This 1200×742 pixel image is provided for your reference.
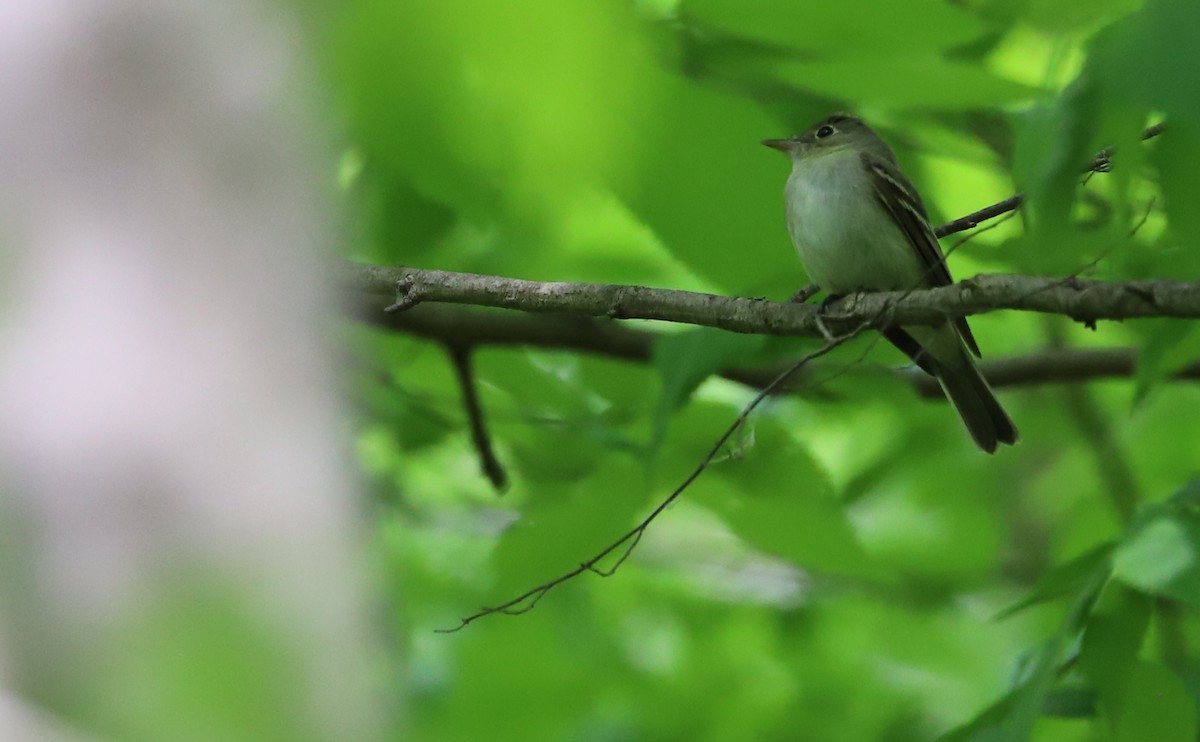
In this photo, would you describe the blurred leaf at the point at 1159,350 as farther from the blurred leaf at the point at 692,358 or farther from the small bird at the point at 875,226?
the small bird at the point at 875,226

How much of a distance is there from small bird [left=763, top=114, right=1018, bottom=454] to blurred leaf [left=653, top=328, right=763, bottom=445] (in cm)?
104

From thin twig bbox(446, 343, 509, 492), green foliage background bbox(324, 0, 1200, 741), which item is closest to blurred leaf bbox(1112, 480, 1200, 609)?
green foliage background bbox(324, 0, 1200, 741)

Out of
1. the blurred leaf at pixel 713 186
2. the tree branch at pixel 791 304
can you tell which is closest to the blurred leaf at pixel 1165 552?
the tree branch at pixel 791 304

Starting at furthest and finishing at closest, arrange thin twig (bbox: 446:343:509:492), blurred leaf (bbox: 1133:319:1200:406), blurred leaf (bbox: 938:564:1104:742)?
thin twig (bbox: 446:343:509:492)
blurred leaf (bbox: 1133:319:1200:406)
blurred leaf (bbox: 938:564:1104:742)

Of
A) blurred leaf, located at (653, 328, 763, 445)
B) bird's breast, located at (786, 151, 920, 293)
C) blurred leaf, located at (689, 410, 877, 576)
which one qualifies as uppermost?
blurred leaf, located at (653, 328, 763, 445)

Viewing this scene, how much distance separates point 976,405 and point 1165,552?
6.08ft

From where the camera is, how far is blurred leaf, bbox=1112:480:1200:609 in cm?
208

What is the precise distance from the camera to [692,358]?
2758mm

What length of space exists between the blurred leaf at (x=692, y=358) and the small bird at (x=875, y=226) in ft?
3.41

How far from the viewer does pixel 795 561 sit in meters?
3.00

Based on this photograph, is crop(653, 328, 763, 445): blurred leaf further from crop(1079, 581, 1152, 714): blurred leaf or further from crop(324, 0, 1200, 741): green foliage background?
crop(1079, 581, 1152, 714): blurred leaf

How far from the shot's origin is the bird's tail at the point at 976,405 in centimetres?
397

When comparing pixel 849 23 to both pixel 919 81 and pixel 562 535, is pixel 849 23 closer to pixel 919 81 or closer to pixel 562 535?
pixel 919 81

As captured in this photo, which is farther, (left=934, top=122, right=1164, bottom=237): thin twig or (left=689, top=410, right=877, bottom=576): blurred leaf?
(left=689, top=410, right=877, bottom=576): blurred leaf
